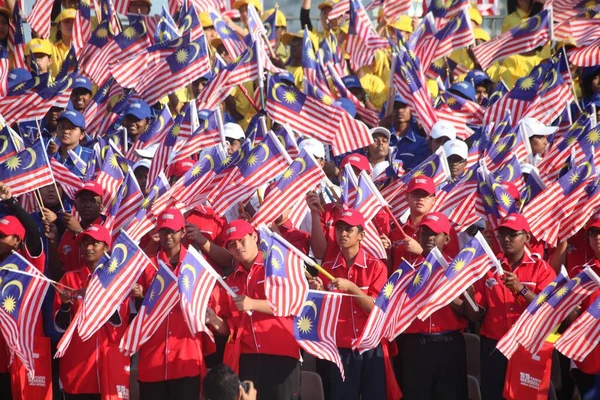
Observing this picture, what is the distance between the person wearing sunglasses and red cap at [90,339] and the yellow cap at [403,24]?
23.6 ft

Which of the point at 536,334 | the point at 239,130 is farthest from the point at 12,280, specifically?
the point at 536,334

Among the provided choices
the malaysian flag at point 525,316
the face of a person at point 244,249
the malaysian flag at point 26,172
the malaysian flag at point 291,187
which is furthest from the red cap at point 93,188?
the malaysian flag at point 525,316

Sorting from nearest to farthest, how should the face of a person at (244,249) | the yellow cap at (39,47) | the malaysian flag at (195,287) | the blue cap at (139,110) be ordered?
the malaysian flag at (195,287), the face of a person at (244,249), the blue cap at (139,110), the yellow cap at (39,47)

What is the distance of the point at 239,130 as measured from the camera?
44.5 ft

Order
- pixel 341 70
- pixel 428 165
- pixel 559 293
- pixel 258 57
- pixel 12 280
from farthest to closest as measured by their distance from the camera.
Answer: pixel 341 70 → pixel 258 57 → pixel 428 165 → pixel 12 280 → pixel 559 293

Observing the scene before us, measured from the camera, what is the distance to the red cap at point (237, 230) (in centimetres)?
1081

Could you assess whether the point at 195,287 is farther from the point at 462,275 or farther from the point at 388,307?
the point at 462,275

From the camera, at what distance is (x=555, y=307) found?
10.4 m

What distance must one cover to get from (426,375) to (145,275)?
106 inches

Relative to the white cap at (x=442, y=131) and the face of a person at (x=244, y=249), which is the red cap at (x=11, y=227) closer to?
the face of a person at (x=244, y=249)

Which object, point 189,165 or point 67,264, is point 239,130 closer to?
point 189,165

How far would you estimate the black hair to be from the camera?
837 cm

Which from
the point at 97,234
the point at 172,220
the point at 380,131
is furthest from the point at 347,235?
the point at 380,131

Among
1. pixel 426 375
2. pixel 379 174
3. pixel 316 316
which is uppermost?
pixel 379 174
